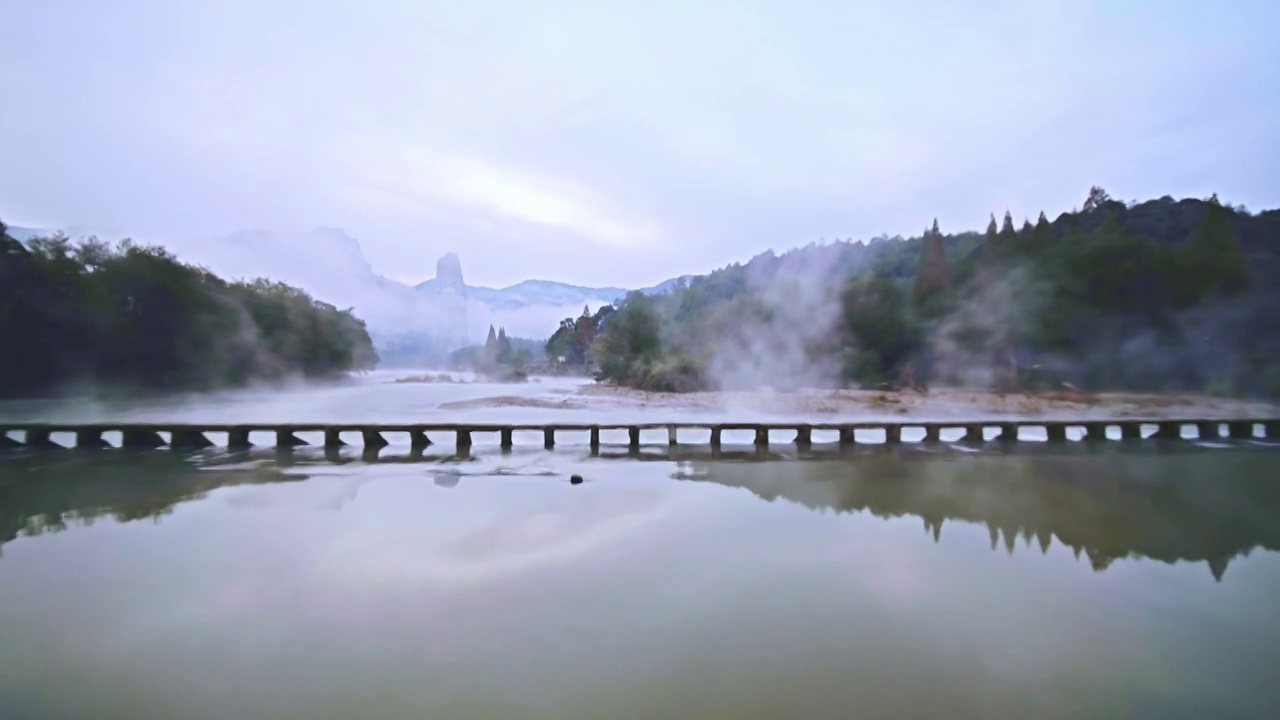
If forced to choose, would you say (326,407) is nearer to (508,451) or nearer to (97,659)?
(508,451)

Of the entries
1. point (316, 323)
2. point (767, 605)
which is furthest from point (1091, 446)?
point (316, 323)

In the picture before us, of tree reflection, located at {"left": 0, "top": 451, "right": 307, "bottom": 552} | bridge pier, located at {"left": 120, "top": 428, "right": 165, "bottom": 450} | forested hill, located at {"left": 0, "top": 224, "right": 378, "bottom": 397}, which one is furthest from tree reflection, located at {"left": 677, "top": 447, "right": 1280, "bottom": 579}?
forested hill, located at {"left": 0, "top": 224, "right": 378, "bottom": 397}

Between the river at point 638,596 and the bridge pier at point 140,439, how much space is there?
3185mm

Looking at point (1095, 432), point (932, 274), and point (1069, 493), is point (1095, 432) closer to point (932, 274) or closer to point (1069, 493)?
point (1069, 493)

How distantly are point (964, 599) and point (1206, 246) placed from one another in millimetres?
25870

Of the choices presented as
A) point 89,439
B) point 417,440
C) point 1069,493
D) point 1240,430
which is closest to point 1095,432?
point 1240,430

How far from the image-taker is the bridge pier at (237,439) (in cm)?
1228

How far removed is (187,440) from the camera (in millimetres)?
12656

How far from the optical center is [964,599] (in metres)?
4.59

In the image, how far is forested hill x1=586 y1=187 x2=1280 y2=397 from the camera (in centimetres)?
2247

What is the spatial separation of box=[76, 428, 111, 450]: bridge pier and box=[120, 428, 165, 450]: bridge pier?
39cm

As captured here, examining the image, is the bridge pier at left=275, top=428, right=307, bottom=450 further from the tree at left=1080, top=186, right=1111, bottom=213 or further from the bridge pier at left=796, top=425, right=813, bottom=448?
the tree at left=1080, top=186, right=1111, bottom=213

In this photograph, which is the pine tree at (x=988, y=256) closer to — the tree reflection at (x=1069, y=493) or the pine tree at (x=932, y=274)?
the pine tree at (x=932, y=274)

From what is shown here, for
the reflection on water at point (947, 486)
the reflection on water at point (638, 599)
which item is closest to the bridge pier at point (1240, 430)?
the reflection on water at point (947, 486)
